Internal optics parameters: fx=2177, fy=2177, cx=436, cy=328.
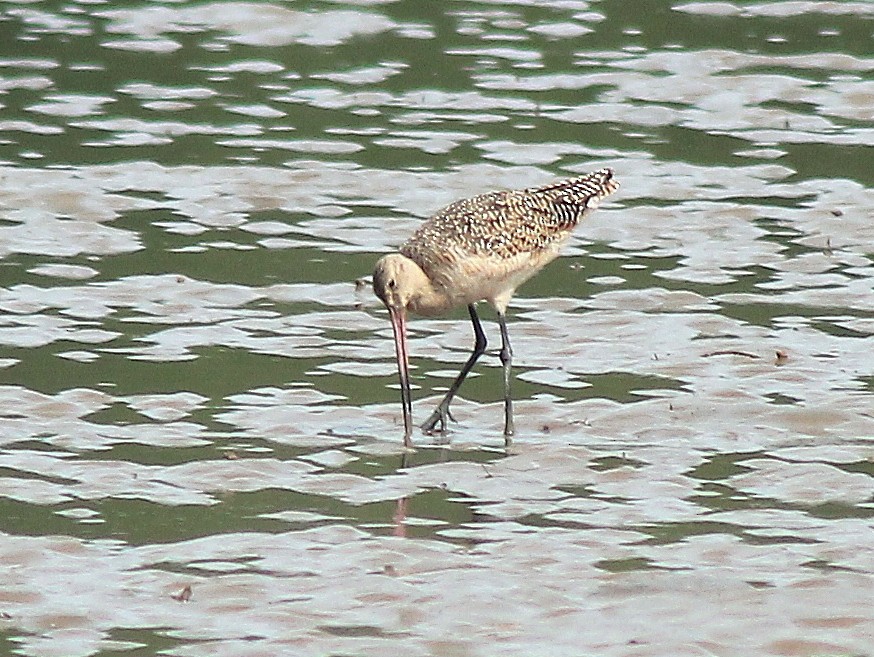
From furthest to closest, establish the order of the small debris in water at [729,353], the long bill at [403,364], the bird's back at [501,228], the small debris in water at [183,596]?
the small debris in water at [729,353] → the bird's back at [501,228] → the long bill at [403,364] → the small debris in water at [183,596]

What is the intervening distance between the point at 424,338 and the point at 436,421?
53.8 inches

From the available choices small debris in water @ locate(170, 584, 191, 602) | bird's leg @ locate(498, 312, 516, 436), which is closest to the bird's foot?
bird's leg @ locate(498, 312, 516, 436)

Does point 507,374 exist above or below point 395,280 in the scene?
below

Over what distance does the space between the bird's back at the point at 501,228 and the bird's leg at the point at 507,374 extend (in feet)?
0.89

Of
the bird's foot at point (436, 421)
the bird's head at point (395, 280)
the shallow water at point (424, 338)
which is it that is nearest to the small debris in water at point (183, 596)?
the shallow water at point (424, 338)

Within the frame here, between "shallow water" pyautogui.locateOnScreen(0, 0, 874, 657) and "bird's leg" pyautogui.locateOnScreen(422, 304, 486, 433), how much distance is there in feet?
0.31

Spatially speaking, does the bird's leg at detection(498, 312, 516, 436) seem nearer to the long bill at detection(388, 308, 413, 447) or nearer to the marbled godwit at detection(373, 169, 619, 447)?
the marbled godwit at detection(373, 169, 619, 447)

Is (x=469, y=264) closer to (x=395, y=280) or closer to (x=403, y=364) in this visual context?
(x=395, y=280)

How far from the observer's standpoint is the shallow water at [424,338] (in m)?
6.65

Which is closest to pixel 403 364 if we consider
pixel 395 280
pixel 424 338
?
pixel 395 280

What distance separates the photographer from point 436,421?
8398 millimetres

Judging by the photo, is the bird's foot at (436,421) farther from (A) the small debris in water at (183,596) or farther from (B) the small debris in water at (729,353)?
(A) the small debris in water at (183,596)

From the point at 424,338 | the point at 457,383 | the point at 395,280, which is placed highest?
the point at 395,280

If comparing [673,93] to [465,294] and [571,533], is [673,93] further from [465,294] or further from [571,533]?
[571,533]
